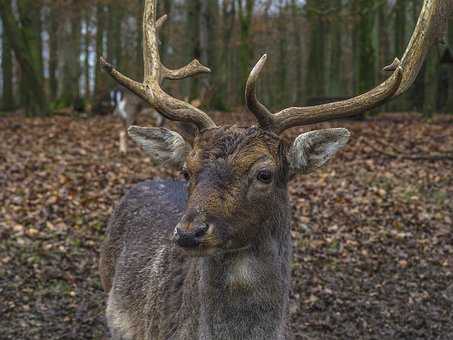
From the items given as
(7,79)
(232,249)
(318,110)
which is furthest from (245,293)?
(7,79)

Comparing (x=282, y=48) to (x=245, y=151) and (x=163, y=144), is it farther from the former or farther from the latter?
(x=245, y=151)

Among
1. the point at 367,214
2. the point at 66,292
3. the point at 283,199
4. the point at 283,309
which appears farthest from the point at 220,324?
the point at 367,214

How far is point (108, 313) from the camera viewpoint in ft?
18.7

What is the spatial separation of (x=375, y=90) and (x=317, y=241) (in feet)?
14.9

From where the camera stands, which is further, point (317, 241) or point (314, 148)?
point (317, 241)

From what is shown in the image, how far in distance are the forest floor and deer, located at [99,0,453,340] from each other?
7.70 feet

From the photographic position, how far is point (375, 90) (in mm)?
4379

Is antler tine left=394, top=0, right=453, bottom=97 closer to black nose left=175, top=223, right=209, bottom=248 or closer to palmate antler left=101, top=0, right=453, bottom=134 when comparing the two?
palmate antler left=101, top=0, right=453, bottom=134

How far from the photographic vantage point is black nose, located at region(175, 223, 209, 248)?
3.39 meters

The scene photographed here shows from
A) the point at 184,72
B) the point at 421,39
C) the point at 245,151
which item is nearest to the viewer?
the point at 245,151

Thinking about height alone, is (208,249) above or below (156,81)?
below

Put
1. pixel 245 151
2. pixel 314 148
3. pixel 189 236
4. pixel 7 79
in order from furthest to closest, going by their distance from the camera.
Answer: pixel 7 79, pixel 314 148, pixel 245 151, pixel 189 236

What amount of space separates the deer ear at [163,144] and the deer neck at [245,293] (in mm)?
726

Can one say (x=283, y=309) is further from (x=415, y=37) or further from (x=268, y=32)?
(x=268, y=32)
